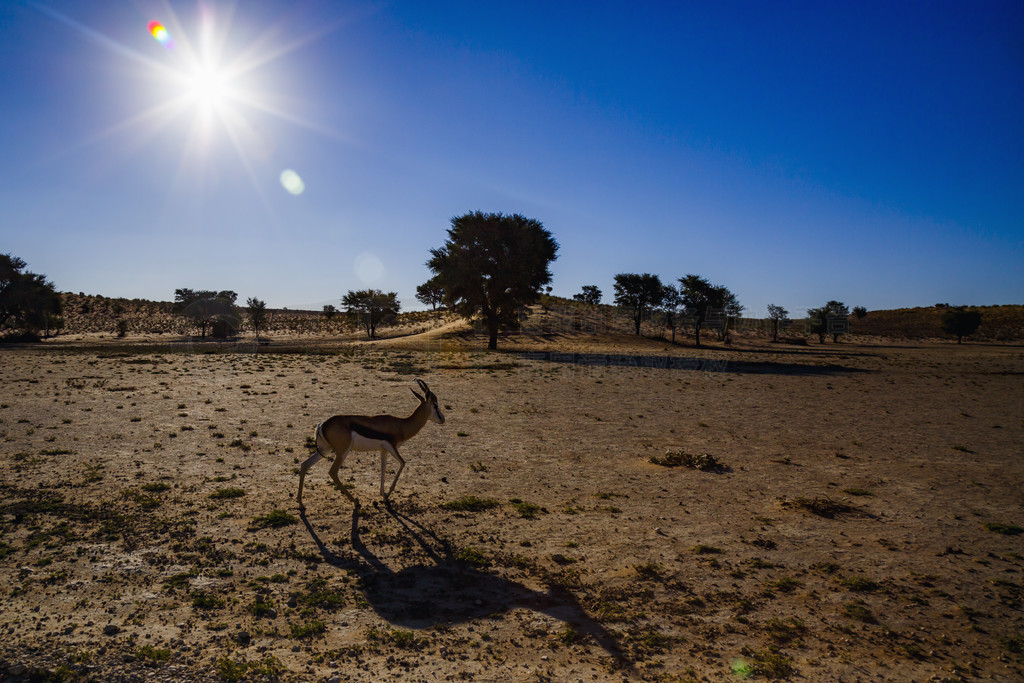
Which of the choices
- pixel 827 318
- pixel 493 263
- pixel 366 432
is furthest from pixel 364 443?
pixel 827 318

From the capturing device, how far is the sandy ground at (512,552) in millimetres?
5988

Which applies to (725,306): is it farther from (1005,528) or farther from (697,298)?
(1005,528)

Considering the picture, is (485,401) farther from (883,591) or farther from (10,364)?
(10,364)

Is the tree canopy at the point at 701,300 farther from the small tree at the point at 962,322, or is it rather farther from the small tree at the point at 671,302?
the small tree at the point at 962,322

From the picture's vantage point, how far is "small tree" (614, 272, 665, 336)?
3157 inches

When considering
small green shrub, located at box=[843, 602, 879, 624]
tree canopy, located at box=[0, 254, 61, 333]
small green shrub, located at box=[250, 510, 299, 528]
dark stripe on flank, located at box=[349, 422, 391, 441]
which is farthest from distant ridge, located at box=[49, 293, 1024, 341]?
small green shrub, located at box=[843, 602, 879, 624]

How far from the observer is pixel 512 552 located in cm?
876

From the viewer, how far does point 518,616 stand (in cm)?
686

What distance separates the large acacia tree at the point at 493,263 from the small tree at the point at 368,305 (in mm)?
32781

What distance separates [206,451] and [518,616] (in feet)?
36.7

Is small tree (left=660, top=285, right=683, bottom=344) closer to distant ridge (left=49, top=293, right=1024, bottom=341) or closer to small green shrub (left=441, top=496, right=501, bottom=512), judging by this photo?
distant ridge (left=49, top=293, right=1024, bottom=341)

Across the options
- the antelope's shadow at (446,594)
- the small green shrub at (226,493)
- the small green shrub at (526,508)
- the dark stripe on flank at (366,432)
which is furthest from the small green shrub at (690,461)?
the small green shrub at (226,493)

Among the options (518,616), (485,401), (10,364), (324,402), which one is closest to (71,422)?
(324,402)

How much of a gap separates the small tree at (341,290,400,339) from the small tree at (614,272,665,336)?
38278 millimetres
